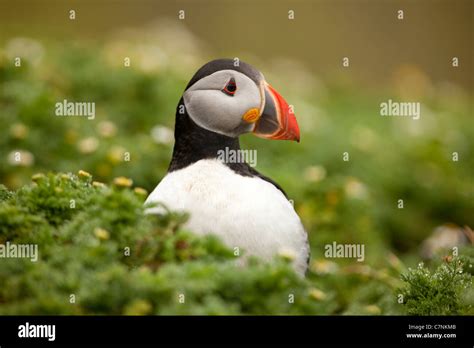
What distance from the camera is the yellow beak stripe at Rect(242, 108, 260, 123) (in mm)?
4812

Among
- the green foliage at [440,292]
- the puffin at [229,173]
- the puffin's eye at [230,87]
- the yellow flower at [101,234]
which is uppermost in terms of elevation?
the puffin's eye at [230,87]

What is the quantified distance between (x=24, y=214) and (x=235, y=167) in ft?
4.30

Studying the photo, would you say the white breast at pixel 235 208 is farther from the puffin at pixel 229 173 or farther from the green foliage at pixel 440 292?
the green foliage at pixel 440 292

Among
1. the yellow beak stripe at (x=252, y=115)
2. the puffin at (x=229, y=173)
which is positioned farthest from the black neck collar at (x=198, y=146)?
the yellow beak stripe at (x=252, y=115)

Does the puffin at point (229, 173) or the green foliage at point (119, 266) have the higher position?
the puffin at point (229, 173)

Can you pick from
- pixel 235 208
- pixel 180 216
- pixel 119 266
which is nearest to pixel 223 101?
pixel 235 208

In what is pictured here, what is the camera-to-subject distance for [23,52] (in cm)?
980

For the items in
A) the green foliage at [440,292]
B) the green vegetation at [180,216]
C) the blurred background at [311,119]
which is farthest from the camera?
the blurred background at [311,119]

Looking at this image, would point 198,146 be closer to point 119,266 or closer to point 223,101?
point 223,101

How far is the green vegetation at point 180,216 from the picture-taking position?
402 cm

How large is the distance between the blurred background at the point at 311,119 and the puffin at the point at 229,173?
51.4 inches

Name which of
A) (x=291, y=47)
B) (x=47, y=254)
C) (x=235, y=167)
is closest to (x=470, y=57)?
(x=291, y=47)

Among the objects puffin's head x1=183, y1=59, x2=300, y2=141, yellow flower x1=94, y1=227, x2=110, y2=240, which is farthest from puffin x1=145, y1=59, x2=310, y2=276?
yellow flower x1=94, y1=227, x2=110, y2=240
